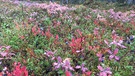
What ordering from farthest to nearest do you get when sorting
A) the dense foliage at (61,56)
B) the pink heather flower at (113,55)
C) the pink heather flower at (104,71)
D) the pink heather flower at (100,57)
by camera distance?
the pink heather flower at (100,57) → the pink heather flower at (113,55) → the dense foliage at (61,56) → the pink heather flower at (104,71)

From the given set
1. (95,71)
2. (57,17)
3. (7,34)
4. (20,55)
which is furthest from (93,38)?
(57,17)

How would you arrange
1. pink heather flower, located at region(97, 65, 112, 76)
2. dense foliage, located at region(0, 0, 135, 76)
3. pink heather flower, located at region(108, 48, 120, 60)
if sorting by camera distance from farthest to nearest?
pink heather flower, located at region(108, 48, 120, 60), dense foliage, located at region(0, 0, 135, 76), pink heather flower, located at region(97, 65, 112, 76)

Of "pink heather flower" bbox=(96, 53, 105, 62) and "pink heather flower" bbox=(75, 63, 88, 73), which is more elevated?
"pink heather flower" bbox=(96, 53, 105, 62)

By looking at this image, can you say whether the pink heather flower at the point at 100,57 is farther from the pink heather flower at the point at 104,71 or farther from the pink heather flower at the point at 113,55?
the pink heather flower at the point at 104,71

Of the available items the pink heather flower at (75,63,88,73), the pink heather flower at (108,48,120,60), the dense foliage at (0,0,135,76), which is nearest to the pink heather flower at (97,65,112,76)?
the dense foliage at (0,0,135,76)

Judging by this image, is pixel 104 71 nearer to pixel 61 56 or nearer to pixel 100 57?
pixel 100 57

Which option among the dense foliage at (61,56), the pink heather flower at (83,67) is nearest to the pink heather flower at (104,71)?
the dense foliage at (61,56)

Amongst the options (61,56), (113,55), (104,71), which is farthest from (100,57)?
(61,56)

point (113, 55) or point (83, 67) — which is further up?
point (113, 55)

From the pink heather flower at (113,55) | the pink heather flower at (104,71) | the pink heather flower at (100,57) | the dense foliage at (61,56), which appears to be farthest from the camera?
the pink heather flower at (100,57)

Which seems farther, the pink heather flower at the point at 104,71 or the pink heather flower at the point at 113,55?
the pink heather flower at the point at 113,55

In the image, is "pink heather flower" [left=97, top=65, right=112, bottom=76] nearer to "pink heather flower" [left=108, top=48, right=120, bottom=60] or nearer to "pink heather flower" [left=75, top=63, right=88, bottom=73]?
"pink heather flower" [left=75, top=63, right=88, bottom=73]

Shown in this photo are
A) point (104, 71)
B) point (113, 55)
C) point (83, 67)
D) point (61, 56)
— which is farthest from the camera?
point (61, 56)

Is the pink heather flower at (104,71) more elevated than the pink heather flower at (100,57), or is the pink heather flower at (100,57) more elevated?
the pink heather flower at (100,57)
